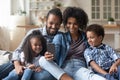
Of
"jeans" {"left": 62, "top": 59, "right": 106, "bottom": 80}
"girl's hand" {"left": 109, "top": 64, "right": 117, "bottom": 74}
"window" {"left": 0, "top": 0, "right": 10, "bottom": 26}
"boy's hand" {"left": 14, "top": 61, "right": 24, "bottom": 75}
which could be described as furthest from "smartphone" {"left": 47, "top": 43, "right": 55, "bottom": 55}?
"window" {"left": 0, "top": 0, "right": 10, "bottom": 26}

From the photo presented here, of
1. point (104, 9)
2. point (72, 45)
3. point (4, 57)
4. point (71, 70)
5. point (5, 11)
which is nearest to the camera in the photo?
point (71, 70)

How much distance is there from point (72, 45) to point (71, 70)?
0.21 metres

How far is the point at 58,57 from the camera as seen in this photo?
180 centimetres

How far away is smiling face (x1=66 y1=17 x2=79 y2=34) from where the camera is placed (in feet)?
6.08

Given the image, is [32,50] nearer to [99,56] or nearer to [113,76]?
[99,56]

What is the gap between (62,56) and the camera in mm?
1796

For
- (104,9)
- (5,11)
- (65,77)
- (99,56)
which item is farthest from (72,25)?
(5,11)

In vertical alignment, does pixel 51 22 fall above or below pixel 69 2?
below

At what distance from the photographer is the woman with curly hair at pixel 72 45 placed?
5.82 feet

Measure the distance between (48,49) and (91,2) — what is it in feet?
10.4


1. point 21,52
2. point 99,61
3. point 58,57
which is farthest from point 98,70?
point 21,52

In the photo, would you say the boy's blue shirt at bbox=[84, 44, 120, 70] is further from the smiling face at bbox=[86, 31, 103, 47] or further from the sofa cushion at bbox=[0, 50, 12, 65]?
the sofa cushion at bbox=[0, 50, 12, 65]

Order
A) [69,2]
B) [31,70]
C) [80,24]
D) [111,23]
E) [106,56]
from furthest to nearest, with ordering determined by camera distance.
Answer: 1. [69,2]
2. [111,23]
3. [80,24]
4. [106,56]
5. [31,70]

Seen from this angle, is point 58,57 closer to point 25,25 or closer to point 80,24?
point 80,24
